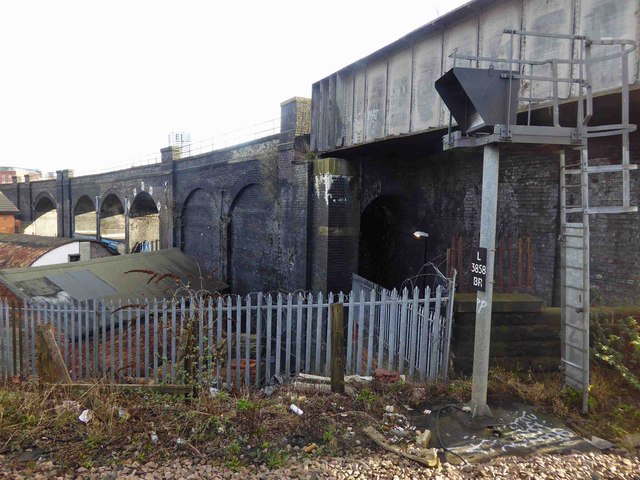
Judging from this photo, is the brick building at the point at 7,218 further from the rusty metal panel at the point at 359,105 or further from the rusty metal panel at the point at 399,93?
the rusty metal panel at the point at 399,93

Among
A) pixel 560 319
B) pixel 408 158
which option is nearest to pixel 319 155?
pixel 408 158

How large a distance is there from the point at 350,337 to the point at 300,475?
111 inches

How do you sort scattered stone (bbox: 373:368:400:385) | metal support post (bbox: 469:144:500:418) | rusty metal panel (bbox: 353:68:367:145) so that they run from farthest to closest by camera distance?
1. rusty metal panel (bbox: 353:68:367:145)
2. scattered stone (bbox: 373:368:400:385)
3. metal support post (bbox: 469:144:500:418)

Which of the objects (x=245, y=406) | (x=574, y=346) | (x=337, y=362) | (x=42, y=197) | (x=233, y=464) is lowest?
(x=233, y=464)

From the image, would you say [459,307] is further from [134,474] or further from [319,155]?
[319,155]

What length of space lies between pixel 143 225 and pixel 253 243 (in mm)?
13673

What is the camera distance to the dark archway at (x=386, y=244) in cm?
1198

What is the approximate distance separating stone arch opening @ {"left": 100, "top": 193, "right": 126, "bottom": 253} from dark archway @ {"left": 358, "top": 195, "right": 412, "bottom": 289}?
65.8ft

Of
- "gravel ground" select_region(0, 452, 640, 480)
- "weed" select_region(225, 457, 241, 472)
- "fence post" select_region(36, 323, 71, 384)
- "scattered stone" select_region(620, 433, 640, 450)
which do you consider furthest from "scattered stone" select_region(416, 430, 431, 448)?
"fence post" select_region(36, 323, 71, 384)

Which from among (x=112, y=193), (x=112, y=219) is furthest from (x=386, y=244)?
(x=112, y=219)

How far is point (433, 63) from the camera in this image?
746cm

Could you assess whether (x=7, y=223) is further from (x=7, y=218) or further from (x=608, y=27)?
(x=608, y=27)

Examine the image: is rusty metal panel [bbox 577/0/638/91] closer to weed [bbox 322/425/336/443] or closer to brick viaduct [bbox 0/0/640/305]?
brick viaduct [bbox 0/0/640/305]

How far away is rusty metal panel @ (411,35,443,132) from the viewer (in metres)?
7.36
